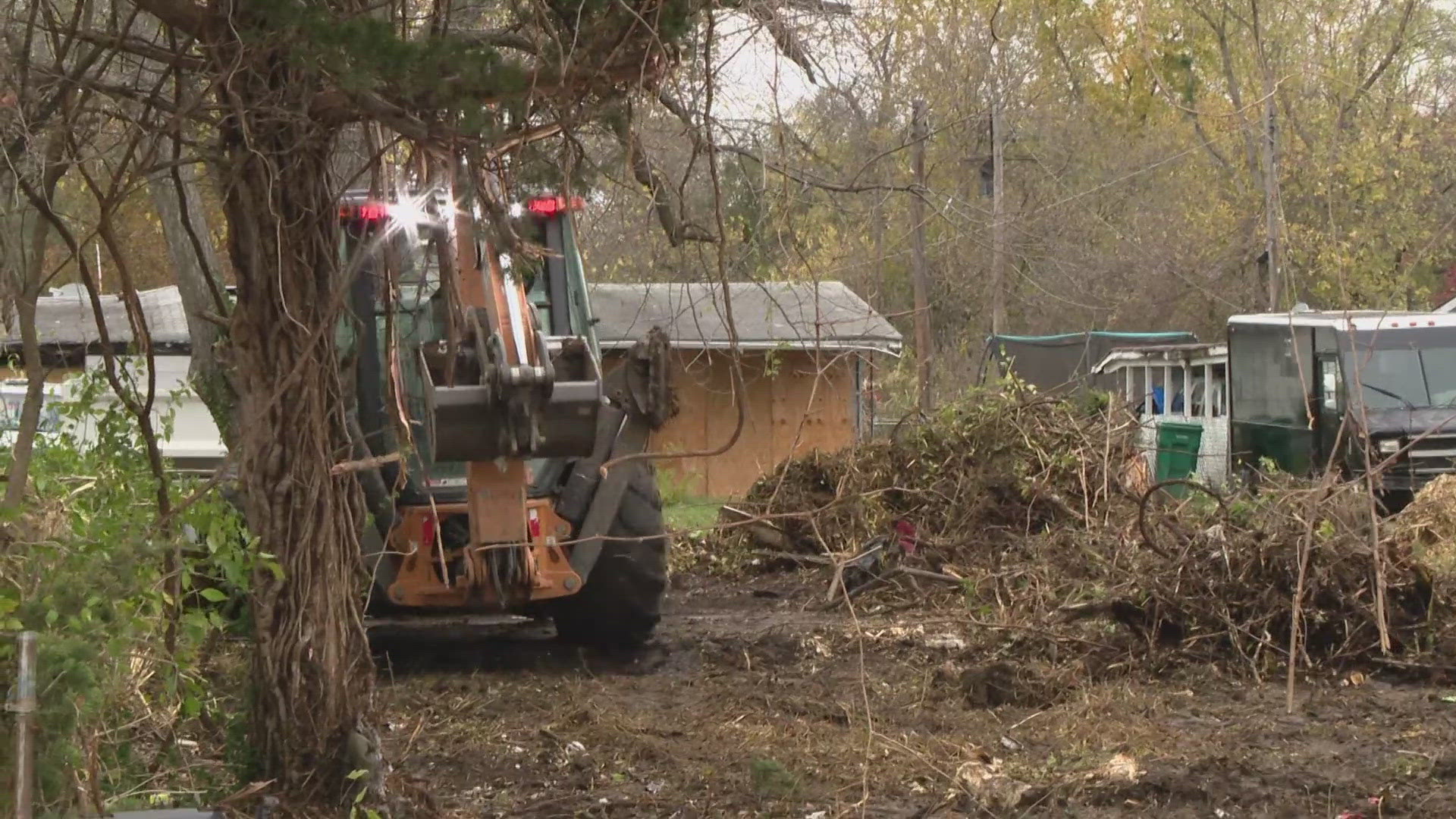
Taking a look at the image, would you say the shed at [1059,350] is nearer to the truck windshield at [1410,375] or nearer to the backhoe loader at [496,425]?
the truck windshield at [1410,375]

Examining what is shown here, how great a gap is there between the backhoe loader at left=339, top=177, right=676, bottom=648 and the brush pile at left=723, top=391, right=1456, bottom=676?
1.03 metres

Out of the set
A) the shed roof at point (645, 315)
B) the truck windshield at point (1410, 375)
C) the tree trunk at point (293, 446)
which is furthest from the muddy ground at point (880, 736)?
the shed roof at point (645, 315)

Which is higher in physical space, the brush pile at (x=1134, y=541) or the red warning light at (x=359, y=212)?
the red warning light at (x=359, y=212)

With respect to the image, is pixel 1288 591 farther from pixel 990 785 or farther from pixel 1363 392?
pixel 1363 392

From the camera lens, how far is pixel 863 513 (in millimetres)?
13391

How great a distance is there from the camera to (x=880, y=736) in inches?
281

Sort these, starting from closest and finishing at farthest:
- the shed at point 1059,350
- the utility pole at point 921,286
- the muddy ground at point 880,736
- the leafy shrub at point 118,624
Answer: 1. the leafy shrub at point 118,624
2. the muddy ground at point 880,736
3. the utility pole at point 921,286
4. the shed at point 1059,350

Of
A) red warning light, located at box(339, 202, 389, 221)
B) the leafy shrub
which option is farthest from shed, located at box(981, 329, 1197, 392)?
the leafy shrub

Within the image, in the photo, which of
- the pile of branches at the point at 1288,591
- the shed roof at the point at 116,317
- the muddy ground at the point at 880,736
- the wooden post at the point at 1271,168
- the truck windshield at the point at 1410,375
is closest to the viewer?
the muddy ground at the point at 880,736

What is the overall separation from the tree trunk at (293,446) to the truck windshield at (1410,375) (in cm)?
1171

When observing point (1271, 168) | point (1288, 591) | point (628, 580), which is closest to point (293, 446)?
point (628, 580)

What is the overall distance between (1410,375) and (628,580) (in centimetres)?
899

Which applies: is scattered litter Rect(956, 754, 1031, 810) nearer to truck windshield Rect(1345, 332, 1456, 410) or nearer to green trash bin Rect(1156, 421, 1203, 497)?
truck windshield Rect(1345, 332, 1456, 410)

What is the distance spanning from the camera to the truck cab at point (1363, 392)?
14305 mm
